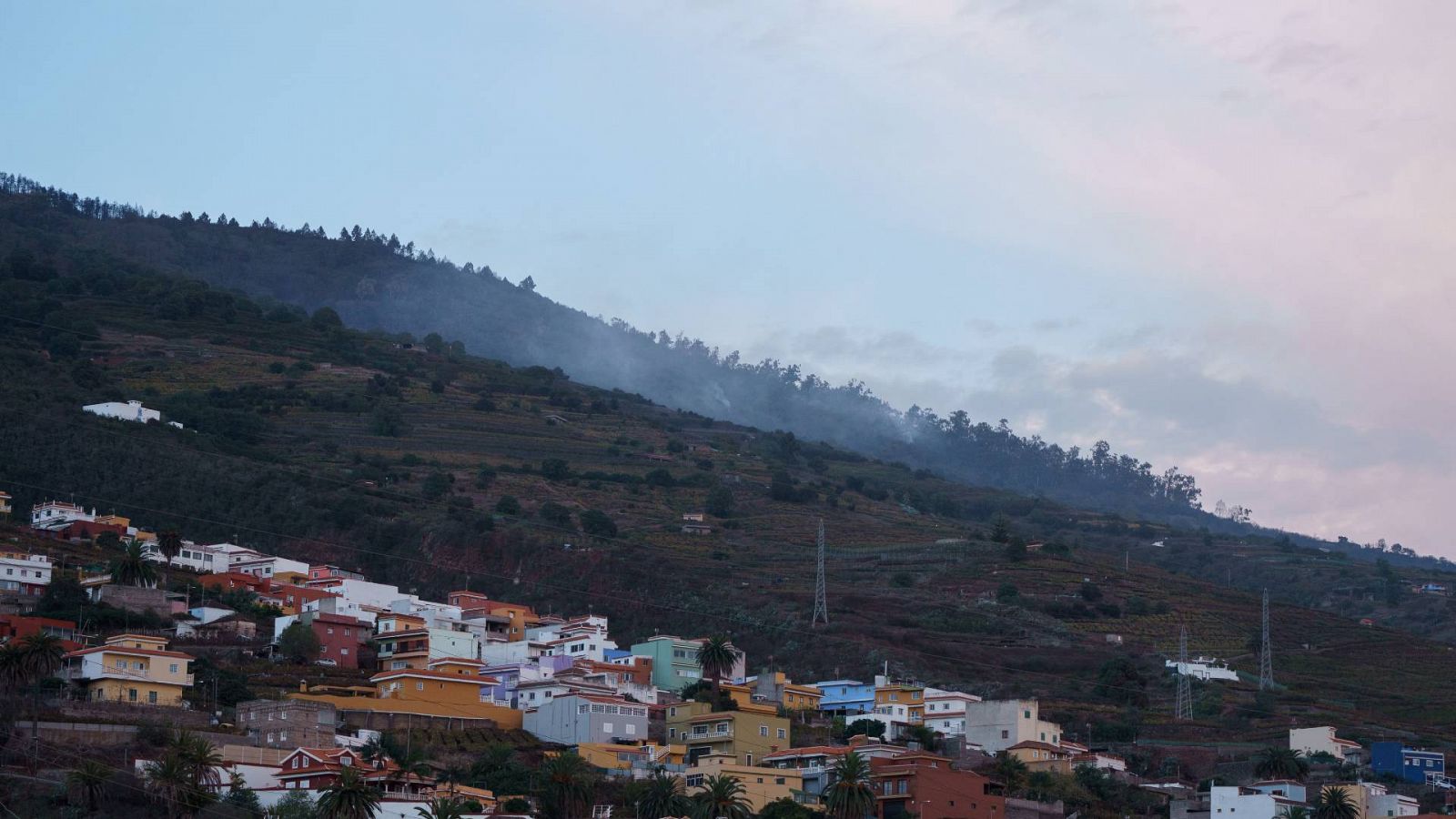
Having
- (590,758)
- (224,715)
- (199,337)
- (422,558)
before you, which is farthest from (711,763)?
(199,337)

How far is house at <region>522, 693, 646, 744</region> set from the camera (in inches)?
2207

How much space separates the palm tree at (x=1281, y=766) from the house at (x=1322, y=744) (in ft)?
14.6

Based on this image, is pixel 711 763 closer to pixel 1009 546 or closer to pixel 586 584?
pixel 586 584

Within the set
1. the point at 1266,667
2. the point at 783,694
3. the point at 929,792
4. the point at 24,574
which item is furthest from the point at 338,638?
the point at 1266,667

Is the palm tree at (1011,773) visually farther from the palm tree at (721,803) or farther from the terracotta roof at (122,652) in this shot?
the terracotta roof at (122,652)

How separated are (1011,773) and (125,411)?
56.5 metres

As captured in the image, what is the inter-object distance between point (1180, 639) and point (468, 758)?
45022mm

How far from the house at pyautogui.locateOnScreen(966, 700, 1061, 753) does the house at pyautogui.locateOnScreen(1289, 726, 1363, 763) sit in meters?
9.19

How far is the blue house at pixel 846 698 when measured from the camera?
67.1 meters

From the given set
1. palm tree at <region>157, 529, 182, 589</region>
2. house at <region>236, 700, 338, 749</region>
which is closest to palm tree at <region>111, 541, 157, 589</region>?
palm tree at <region>157, 529, 182, 589</region>

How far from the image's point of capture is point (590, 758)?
2076 inches

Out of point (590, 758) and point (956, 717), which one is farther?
point (956, 717)

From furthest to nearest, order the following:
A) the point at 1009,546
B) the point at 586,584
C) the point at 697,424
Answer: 1. the point at 697,424
2. the point at 1009,546
3. the point at 586,584

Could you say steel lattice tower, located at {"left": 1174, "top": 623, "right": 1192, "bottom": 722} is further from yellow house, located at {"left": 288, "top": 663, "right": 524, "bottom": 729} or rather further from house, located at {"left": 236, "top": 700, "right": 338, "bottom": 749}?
house, located at {"left": 236, "top": 700, "right": 338, "bottom": 749}
